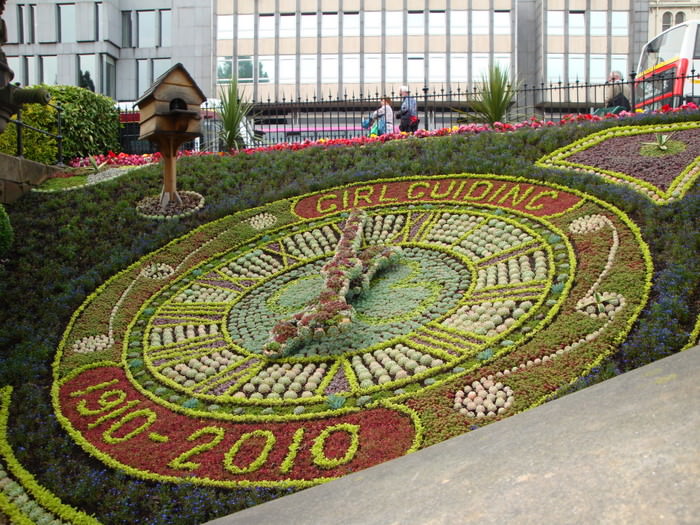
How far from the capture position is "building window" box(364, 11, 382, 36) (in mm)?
37656

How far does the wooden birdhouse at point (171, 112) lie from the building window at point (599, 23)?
33306 millimetres

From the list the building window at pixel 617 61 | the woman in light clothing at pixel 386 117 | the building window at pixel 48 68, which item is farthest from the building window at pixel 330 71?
the woman in light clothing at pixel 386 117

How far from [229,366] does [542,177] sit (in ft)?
15.6

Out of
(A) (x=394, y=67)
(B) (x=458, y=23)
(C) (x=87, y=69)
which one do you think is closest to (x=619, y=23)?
(B) (x=458, y=23)

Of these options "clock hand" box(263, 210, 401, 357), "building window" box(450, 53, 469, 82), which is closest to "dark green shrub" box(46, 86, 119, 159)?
"clock hand" box(263, 210, 401, 357)

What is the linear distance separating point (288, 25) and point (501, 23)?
37.0ft

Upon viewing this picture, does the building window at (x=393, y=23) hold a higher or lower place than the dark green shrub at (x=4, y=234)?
higher

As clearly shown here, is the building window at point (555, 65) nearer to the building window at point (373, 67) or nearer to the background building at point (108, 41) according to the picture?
the building window at point (373, 67)

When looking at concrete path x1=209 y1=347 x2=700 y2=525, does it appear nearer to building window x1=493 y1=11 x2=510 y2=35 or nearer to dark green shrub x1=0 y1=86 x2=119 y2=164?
dark green shrub x1=0 y1=86 x2=119 y2=164

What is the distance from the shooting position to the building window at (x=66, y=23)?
123 ft

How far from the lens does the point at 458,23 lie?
37375mm

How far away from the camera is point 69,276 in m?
8.46

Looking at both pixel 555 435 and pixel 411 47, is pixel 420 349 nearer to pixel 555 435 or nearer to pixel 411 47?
pixel 555 435

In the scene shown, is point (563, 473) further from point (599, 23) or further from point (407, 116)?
point (599, 23)
